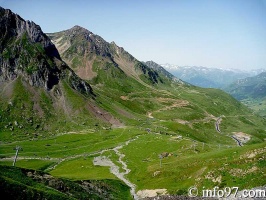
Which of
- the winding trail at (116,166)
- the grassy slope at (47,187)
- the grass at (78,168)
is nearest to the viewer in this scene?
the grassy slope at (47,187)

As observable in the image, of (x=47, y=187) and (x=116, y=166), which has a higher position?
(x=47, y=187)

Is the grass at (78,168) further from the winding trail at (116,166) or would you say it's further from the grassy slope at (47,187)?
the grassy slope at (47,187)

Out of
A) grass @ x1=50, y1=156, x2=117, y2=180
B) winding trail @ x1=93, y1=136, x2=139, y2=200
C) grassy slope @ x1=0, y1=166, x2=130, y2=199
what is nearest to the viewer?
grassy slope @ x1=0, y1=166, x2=130, y2=199

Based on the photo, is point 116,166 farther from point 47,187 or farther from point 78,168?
point 47,187

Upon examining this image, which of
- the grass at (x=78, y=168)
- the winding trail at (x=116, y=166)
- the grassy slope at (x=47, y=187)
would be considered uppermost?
the grassy slope at (x=47, y=187)

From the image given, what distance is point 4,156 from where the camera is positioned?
156000 millimetres

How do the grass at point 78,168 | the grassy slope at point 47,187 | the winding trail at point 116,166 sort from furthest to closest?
the grass at point 78,168 < the winding trail at point 116,166 < the grassy slope at point 47,187

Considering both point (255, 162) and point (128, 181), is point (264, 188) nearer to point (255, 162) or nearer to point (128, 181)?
point (255, 162)

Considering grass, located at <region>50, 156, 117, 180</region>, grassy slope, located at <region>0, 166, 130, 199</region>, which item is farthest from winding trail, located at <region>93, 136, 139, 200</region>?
grassy slope, located at <region>0, 166, 130, 199</region>

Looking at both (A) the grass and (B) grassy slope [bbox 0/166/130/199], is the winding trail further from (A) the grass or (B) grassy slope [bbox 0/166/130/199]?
(B) grassy slope [bbox 0/166/130/199]

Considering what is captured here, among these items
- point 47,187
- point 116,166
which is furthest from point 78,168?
point 47,187

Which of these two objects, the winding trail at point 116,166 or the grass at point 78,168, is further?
the grass at point 78,168

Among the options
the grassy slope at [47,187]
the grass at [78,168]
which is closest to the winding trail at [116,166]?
the grass at [78,168]

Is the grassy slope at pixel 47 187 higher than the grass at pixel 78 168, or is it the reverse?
the grassy slope at pixel 47 187
